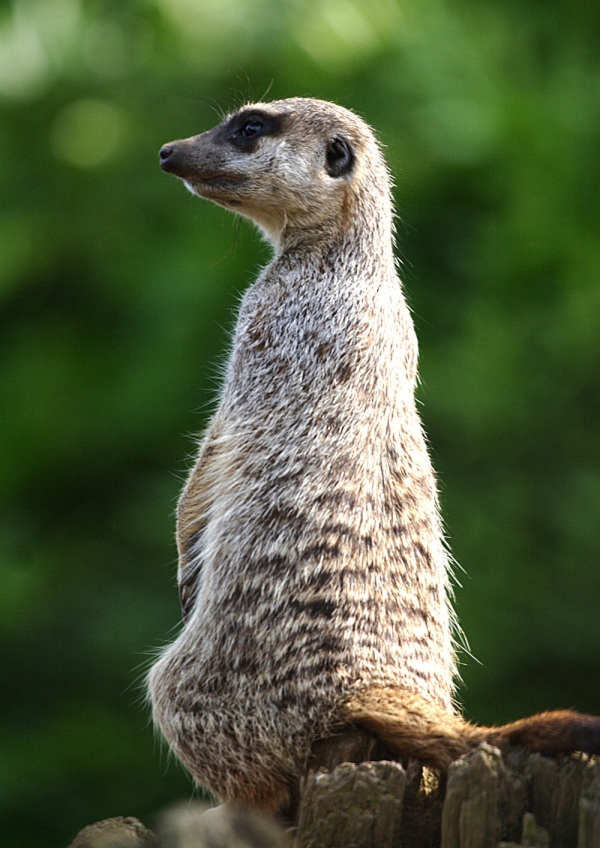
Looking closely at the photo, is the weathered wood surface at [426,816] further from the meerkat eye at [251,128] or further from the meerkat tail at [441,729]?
the meerkat eye at [251,128]

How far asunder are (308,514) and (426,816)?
0.84 m

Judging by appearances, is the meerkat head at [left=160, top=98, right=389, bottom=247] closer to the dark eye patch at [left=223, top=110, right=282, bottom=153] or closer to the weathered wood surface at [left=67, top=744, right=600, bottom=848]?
the dark eye patch at [left=223, top=110, right=282, bottom=153]

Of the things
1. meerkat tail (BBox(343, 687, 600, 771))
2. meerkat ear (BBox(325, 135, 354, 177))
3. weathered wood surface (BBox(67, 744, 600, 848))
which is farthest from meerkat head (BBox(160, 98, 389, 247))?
weathered wood surface (BBox(67, 744, 600, 848))

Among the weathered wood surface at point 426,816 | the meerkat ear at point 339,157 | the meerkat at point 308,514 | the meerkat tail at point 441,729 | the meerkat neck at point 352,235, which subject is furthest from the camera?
the meerkat ear at point 339,157

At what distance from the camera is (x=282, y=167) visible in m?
3.42

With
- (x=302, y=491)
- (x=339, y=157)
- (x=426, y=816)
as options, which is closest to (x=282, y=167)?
Result: (x=339, y=157)

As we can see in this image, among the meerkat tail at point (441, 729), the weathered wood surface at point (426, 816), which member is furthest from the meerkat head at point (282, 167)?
the weathered wood surface at point (426, 816)

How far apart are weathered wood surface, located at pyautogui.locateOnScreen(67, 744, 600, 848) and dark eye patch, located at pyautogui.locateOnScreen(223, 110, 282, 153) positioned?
2.06m

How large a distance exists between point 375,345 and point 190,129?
167 inches

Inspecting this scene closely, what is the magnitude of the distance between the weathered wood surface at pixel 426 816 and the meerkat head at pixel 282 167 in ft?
5.82

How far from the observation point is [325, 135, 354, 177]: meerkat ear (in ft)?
11.3

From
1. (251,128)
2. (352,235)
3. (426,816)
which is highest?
(251,128)

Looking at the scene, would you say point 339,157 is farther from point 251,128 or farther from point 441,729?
point 441,729

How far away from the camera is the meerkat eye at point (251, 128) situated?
11.5ft
